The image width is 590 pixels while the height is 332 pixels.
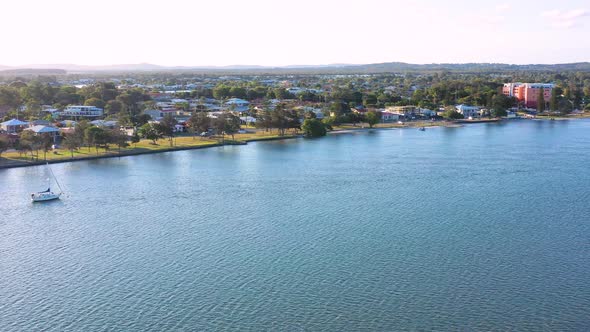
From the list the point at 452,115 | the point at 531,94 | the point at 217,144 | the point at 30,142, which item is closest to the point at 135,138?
the point at 217,144

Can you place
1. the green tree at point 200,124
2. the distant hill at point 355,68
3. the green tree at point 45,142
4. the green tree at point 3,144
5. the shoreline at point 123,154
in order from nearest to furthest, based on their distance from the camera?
the shoreline at point 123,154, the green tree at point 3,144, the green tree at point 45,142, the green tree at point 200,124, the distant hill at point 355,68

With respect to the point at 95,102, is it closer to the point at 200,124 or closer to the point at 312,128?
the point at 200,124

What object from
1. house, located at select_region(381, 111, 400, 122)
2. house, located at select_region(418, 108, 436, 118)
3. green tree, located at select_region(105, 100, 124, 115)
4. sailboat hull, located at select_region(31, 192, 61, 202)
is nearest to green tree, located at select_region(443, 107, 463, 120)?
house, located at select_region(418, 108, 436, 118)

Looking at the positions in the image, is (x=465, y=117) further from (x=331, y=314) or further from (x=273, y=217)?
(x=331, y=314)

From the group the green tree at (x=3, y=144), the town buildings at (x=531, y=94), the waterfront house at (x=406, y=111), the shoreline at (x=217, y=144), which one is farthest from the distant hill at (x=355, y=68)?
the green tree at (x=3, y=144)

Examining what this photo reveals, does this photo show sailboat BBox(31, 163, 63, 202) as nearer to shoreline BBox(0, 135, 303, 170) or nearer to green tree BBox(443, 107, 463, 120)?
shoreline BBox(0, 135, 303, 170)

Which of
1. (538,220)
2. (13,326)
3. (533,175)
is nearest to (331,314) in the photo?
(13,326)

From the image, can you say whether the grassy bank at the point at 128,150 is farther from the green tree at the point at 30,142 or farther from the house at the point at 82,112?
the house at the point at 82,112
